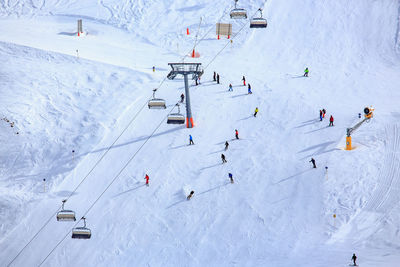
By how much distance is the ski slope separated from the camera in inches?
1607

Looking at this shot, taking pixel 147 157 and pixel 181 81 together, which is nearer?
pixel 147 157

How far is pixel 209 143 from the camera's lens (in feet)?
158

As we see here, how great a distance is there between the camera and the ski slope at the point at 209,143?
40812mm

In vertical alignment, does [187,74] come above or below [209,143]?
above

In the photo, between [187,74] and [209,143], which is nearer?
[209,143]

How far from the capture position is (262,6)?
227ft

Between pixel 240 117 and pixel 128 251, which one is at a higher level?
pixel 240 117

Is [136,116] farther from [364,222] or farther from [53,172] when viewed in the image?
[364,222]

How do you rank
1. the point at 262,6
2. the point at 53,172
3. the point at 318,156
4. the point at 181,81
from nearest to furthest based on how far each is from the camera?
the point at 318,156
the point at 53,172
the point at 181,81
the point at 262,6

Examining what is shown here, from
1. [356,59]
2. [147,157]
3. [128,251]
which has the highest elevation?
[356,59]

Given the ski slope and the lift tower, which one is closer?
the ski slope

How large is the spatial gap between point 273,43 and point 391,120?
57.7 feet

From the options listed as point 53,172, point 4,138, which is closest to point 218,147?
point 53,172

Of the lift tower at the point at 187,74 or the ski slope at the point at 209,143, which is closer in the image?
the ski slope at the point at 209,143
